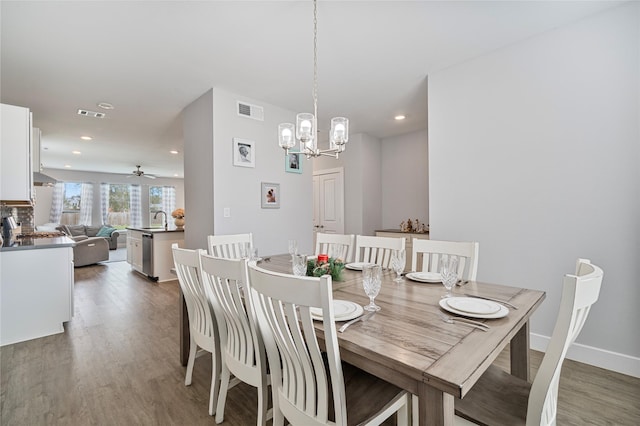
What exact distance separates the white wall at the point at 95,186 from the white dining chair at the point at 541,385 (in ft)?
35.3

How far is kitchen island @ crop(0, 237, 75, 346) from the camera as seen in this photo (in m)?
2.66

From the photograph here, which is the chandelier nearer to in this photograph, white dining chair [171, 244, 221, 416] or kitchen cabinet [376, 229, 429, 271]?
white dining chair [171, 244, 221, 416]

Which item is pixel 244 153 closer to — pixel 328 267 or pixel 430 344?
pixel 328 267

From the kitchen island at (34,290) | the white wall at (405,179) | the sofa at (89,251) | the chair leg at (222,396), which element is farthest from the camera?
the sofa at (89,251)

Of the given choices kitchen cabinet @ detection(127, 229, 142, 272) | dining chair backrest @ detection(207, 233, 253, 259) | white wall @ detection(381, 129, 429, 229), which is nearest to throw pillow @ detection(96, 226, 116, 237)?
kitchen cabinet @ detection(127, 229, 142, 272)

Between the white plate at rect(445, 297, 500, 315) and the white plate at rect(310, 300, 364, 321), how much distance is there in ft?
1.37

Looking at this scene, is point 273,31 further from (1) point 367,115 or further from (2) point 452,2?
(1) point 367,115

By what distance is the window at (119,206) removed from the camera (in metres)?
10.0

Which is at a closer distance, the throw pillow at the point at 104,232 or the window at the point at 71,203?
the throw pillow at the point at 104,232

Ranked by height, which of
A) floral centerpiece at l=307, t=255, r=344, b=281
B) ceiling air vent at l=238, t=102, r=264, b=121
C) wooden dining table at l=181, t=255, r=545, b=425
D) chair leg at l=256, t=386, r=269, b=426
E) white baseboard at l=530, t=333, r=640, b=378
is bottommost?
white baseboard at l=530, t=333, r=640, b=378

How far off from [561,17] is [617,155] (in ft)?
3.52

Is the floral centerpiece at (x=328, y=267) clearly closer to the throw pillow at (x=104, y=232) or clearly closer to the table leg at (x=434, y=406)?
the table leg at (x=434, y=406)

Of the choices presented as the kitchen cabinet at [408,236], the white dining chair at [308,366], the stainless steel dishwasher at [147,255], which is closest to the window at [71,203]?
the stainless steel dishwasher at [147,255]

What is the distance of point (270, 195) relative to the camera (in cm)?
380
